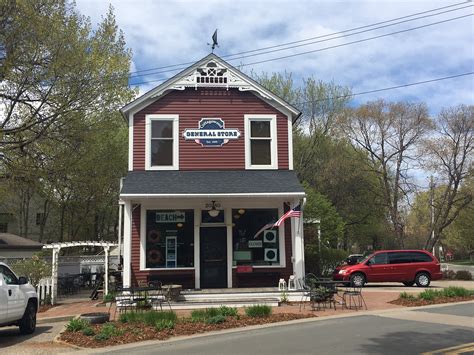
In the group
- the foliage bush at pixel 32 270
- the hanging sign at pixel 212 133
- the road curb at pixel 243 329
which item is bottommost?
the road curb at pixel 243 329

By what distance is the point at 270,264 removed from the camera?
1786 centimetres

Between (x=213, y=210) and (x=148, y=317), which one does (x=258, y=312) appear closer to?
(x=148, y=317)

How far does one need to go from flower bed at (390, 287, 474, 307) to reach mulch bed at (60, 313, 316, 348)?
189 inches

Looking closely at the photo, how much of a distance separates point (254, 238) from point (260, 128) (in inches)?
160

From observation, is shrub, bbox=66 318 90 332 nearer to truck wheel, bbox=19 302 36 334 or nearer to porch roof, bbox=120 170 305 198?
truck wheel, bbox=19 302 36 334

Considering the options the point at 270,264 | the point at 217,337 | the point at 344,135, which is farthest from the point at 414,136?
the point at 217,337

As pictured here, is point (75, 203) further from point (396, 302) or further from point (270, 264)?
point (396, 302)

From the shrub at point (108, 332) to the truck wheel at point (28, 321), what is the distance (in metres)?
2.10

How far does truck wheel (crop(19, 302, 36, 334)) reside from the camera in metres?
11.6

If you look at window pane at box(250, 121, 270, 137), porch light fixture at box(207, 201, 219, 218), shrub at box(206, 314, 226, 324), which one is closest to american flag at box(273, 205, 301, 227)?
porch light fixture at box(207, 201, 219, 218)

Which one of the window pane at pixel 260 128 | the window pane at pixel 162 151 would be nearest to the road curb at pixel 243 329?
the window pane at pixel 260 128

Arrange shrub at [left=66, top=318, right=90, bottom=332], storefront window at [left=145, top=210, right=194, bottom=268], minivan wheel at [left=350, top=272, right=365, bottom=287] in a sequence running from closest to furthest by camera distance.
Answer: shrub at [left=66, top=318, right=90, bottom=332] < storefront window at [left=145, top=210, right=194, bottom=268] < minivan wheel at [left=350, top=272, right=365, bottom=287]

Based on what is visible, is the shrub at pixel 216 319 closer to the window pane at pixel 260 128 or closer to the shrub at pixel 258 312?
the shrub at pixel 258 312

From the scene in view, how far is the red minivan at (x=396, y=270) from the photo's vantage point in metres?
23.7
